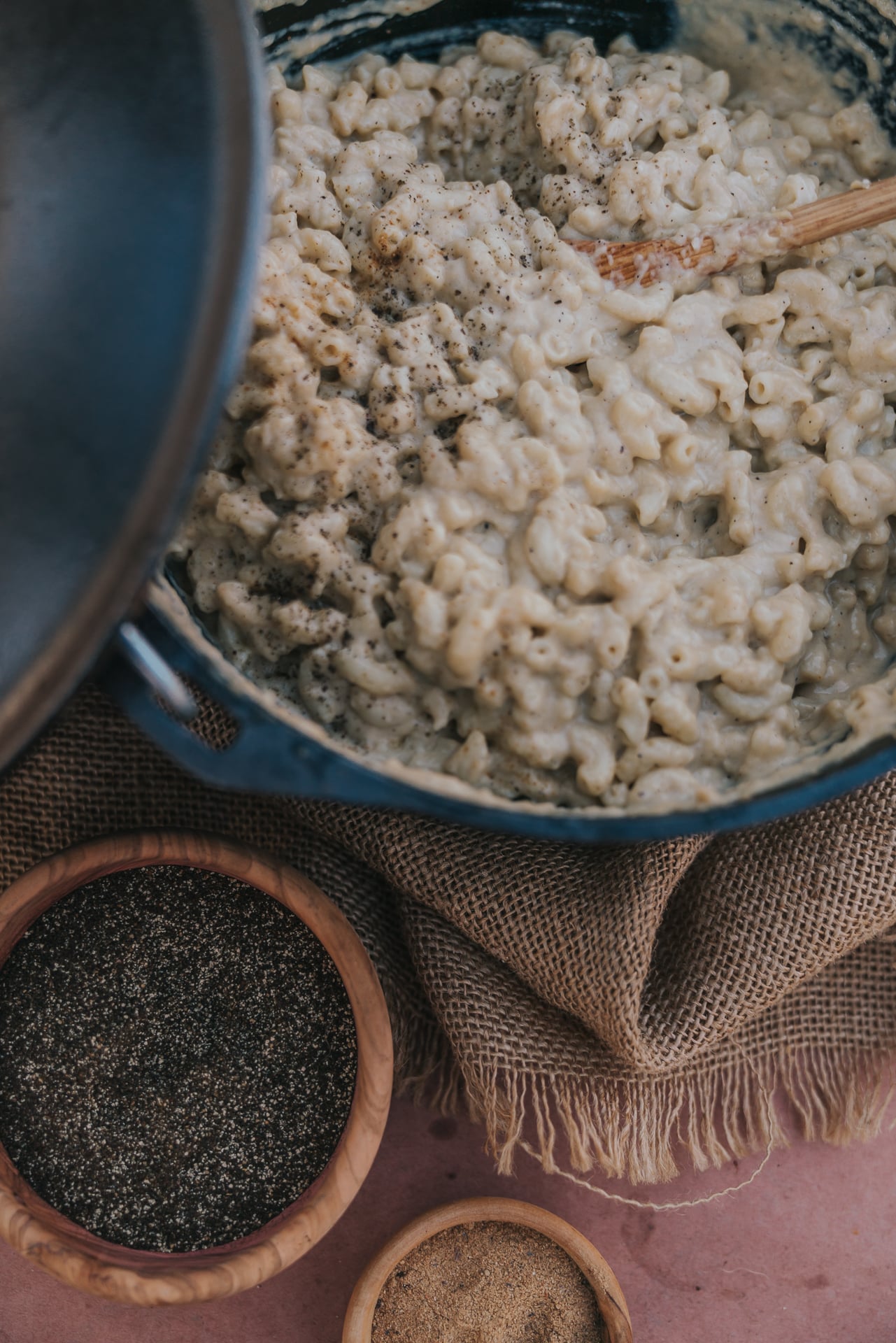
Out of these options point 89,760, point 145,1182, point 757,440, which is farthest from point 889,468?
point 145,1182

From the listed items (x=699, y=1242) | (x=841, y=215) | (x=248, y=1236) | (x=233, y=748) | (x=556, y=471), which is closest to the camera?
(x=233, y=748)

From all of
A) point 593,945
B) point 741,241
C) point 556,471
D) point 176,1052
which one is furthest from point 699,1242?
point 741,241

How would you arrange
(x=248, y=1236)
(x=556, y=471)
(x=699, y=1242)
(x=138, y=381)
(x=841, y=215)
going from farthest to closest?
(x=699, y=1242)
(x=248, y=1236)
(x=841, y=215)
(x=556, y=471)
(x=138, y=381)

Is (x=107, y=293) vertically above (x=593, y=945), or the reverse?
(x=107, y=293)

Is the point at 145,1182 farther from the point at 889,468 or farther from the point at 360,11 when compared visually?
the point at 360,11

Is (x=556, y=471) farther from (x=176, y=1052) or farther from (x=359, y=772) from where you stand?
(x=176, y=1052)

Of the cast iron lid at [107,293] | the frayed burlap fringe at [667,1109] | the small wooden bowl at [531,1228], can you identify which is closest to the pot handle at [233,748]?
the cast iron lid at [107,293]
